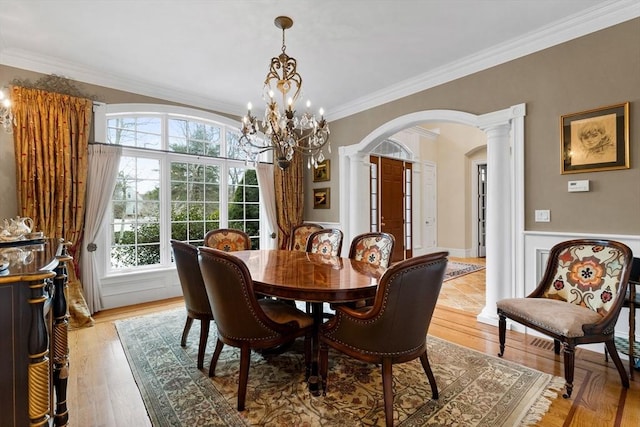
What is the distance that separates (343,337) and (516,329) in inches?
89.2

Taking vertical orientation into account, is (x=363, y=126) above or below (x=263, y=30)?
below

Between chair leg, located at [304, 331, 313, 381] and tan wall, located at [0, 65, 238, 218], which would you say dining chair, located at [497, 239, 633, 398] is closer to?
chair leg, located at [304, 331, 313, 381]

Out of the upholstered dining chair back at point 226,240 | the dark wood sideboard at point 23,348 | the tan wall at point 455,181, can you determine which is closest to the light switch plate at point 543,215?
the upholstered dining chair back at point 226,240

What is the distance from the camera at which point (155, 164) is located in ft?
13.6

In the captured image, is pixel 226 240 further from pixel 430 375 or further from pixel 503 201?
pixel 503 201

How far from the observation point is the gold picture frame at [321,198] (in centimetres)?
516

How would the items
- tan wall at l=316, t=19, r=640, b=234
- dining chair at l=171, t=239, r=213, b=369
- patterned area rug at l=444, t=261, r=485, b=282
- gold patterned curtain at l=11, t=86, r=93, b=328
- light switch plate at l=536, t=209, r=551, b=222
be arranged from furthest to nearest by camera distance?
patterned area rug at l=444, t=261, r=485, b=282
gold patterned curtain at l=11, t=86, r=93, b=328
light switch plate at l=536, t=209, r=551, b=222
tan wall at l=316, t=19, r=640, b=234
dining chair at l=171, t=239, r=213, b=369

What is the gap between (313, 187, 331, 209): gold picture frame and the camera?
5156 millimetres

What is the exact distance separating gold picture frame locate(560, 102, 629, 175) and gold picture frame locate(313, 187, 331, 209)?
3154mm

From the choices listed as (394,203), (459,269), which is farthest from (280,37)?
(459,269)

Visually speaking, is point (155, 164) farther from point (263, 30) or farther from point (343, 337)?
point (343, 337)

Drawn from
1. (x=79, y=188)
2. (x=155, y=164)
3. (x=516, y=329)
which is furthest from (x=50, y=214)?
(x=516, y=329)

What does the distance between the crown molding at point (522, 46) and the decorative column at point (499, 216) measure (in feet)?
2.32

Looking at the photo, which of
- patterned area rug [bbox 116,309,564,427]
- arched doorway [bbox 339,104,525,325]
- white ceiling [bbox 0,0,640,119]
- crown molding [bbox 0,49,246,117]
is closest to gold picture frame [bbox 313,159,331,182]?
white ceiling [bbox 0,0,640,119]
